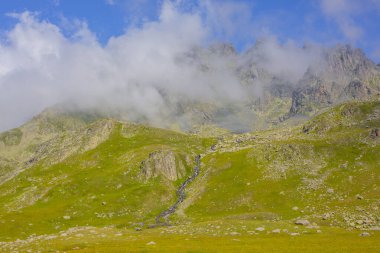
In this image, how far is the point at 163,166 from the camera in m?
175

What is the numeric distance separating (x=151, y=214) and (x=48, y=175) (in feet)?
283

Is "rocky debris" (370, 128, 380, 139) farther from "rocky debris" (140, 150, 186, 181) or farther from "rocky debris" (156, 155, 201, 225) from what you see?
"rocky debris" (140, 150, 186, 181)

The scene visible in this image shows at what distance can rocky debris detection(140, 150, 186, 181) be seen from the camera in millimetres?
173250

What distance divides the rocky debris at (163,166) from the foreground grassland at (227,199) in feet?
1.55

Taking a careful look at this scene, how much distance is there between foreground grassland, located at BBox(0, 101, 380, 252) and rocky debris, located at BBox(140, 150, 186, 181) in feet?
1.55

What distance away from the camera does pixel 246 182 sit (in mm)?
146125

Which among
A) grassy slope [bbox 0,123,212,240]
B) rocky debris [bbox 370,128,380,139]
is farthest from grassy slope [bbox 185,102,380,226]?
grassy slope [bbox 0,123,212,240]

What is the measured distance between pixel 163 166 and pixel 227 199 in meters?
47.1

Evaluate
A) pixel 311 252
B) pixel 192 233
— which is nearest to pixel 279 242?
pixel 311 252

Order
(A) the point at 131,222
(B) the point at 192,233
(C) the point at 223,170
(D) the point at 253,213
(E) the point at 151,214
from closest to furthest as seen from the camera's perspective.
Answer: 1. (B) the point at 192,233
2. (D) the point at 253,213
3. (A) the point at 131,222
4. (E) the point at 151,214
5. (C) the point at 223,170

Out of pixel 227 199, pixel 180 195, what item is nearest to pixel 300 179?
pixel 227 199

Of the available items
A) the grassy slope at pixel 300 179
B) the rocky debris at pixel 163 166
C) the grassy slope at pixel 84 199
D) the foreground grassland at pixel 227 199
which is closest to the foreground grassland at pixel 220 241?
the foreground grassland at pixel 227 199

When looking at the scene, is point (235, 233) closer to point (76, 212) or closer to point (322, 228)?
point (322, 228)

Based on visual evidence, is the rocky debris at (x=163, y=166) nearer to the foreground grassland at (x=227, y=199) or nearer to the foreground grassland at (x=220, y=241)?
the foreground grassland at (x=227, y=199)
